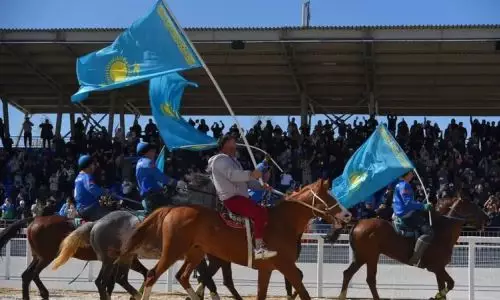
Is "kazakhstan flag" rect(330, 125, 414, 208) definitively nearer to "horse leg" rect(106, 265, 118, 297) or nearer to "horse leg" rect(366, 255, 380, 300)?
"horse leg" rect(366, 255, 380, 300)

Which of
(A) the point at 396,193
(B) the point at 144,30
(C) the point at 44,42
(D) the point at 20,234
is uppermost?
(C) the point at 44,42

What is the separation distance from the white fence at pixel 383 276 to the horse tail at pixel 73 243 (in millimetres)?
3619

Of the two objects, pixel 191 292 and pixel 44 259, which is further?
pixel 44 259

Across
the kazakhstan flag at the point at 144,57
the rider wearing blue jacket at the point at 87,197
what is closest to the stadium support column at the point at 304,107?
the rider wearing blue jacket at the point at 87,197

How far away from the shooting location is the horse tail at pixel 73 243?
36.4ft

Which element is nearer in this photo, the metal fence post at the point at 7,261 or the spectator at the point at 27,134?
the metal fence post at the point at 7,261

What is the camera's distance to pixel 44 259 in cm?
1273

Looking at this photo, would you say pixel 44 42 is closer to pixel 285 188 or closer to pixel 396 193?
pixel 285 188

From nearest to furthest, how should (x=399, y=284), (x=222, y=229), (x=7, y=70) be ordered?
(x=222, y=229) → (x=399, y=284) → (x=7, y=70)

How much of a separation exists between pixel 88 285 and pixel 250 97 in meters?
15.6

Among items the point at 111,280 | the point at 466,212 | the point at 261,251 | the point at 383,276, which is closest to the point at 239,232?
the point at 261,251

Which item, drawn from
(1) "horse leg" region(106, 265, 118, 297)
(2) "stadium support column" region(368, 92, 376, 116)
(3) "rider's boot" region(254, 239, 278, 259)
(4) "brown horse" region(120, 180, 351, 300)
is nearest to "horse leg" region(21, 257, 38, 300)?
(1) "horse leg" region(106, 265, 118, 297)

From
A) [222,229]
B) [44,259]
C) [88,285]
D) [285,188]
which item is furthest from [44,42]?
[222,229]

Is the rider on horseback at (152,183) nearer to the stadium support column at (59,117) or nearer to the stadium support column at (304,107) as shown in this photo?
the stadium support column at (304,107)
